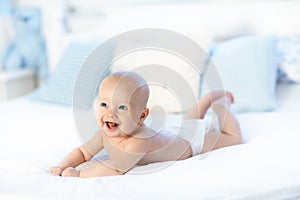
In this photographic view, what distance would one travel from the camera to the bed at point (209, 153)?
94 centimetres

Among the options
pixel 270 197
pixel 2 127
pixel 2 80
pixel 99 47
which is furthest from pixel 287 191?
pixel 2 80

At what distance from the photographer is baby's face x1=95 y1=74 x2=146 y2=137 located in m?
1.07

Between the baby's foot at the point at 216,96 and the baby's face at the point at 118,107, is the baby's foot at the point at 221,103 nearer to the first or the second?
the baby's foot at the point at 216,96

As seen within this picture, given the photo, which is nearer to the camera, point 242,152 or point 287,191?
point 287,191

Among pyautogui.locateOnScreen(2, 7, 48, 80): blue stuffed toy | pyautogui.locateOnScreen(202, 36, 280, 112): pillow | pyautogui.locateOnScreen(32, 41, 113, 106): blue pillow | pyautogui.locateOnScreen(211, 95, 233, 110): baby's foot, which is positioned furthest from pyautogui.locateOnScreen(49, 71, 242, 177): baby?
pyautogui.locateOnScreen(2, 7, 48, 80): blue stuffed toy

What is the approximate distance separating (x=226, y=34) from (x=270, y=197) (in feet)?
4.06

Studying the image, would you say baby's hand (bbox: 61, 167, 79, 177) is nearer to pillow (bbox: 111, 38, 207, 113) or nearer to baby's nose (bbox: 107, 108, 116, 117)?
baby's nose (bbox: 107, 108, 116, 117)

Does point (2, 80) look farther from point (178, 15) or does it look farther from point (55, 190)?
point (55, 190)

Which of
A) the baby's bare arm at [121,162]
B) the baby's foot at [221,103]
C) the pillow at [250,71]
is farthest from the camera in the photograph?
the pillow at [250,71]

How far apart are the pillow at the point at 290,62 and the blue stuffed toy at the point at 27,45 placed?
4.88 feet

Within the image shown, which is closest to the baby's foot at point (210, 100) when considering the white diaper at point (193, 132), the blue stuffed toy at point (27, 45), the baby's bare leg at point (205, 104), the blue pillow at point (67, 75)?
the baby's bare leg at point (205, 104)

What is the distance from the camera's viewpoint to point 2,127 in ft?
4.93

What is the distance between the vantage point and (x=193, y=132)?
4.03ft

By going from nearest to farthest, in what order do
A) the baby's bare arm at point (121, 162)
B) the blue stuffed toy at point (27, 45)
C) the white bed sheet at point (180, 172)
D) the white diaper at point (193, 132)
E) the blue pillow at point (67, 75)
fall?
the white bed sheet at point (180, 172) < the baby's bare arm at point (121, 162) < the white diaper at point (193, 132) < the blue pillow at point (67, 75) < the blue stuffed toy at point (27, 45)
